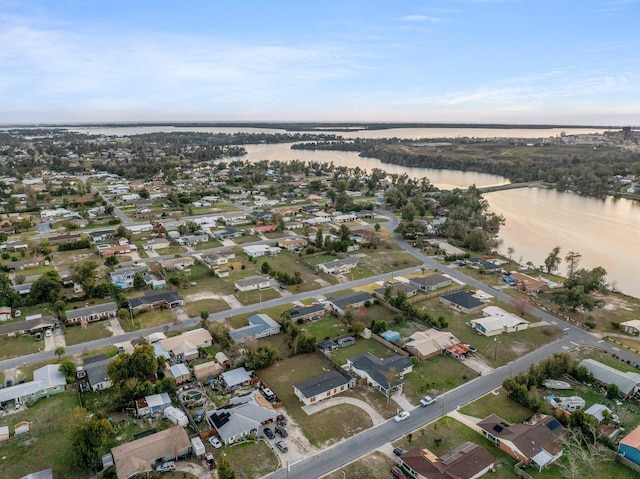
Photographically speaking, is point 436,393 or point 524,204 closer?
point 436,393

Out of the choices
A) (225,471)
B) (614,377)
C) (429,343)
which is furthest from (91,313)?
(614,377)

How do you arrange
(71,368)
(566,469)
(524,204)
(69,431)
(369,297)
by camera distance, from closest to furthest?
(566,469), (69,431), (71,368), (369,297), (524,204)

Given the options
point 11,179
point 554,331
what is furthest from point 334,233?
point 11,179

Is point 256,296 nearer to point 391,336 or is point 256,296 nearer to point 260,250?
point 260,250

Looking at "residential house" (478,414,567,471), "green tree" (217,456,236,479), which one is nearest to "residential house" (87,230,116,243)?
"green tree" (217,456,236,479)

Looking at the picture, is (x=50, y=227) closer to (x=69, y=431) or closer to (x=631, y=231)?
(x=69, y=431)
